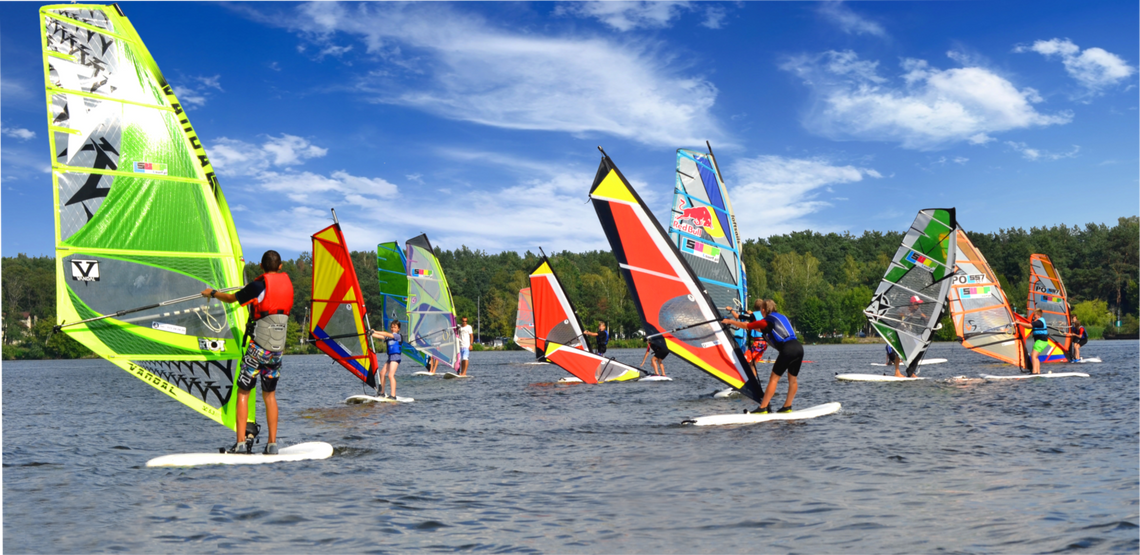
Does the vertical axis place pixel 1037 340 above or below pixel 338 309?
below

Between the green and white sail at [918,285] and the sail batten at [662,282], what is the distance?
861cm

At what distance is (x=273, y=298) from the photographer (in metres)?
7.74

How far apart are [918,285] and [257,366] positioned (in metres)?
16.2

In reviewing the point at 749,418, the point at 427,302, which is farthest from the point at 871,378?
the point at 427,302

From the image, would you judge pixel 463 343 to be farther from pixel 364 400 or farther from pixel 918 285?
pixel 918 285

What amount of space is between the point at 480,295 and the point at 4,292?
59406mm

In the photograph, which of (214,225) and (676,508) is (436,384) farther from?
(676,508)

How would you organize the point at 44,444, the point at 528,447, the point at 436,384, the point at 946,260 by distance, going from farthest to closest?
the point at 436,384 → the point at 946,260 → the point at 44,444 → the point at 528,447

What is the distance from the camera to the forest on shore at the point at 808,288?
83.1 metres

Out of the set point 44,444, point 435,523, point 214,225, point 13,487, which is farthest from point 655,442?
point 44,444

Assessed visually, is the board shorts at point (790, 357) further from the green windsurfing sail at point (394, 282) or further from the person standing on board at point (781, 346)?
the green windsurfing sail at point (394, 282)

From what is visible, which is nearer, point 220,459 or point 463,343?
point 220,459

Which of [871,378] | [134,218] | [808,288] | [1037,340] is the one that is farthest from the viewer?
[808,288]

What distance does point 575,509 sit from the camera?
6207mm
